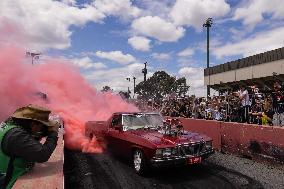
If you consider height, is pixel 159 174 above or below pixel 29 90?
below

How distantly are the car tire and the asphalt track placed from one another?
0.14 metres

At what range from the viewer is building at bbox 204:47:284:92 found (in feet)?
89.9

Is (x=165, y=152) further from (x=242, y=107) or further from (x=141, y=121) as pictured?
(x=242, y=107)

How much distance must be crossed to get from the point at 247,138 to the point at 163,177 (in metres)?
3.39

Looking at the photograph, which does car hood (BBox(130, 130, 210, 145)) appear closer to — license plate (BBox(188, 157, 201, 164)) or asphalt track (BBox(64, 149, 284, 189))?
license plate (BBox(188, 157, 201, 164))

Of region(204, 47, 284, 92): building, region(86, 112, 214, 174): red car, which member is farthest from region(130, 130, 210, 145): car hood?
region(204, 47, 284, 92): building

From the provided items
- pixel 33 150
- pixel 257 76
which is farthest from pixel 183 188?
pixel 257 76

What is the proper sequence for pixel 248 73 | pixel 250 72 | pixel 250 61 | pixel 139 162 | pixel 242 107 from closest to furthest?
pixel 139 162 → pixel 242 107 → pixel 250 72 → pixel 250 61 → pixel 248 73

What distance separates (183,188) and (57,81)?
1525 centimetres

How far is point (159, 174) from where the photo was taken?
28.3 ft

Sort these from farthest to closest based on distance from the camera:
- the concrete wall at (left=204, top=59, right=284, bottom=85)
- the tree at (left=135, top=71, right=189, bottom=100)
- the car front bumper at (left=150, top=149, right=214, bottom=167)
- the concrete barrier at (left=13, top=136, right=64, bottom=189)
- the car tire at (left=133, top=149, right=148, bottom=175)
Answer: the tree at (left=135, top=71, right=189, bottom=100) < the concrete wall at (left=204, top=59, right=284, bottom=85) < the car tire at (left=133, top=149, right=148, bottom=175) < the car front bumper at (left=150, top=149, right=214, bottom=167) < the concrete barrier at (left=13, top=136, right=64, bottom=189)

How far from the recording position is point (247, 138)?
10250 mm

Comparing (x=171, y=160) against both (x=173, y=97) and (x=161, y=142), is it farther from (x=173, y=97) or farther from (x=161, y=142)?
(x=173, y=97)

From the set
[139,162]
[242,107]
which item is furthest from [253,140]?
[242,107]
